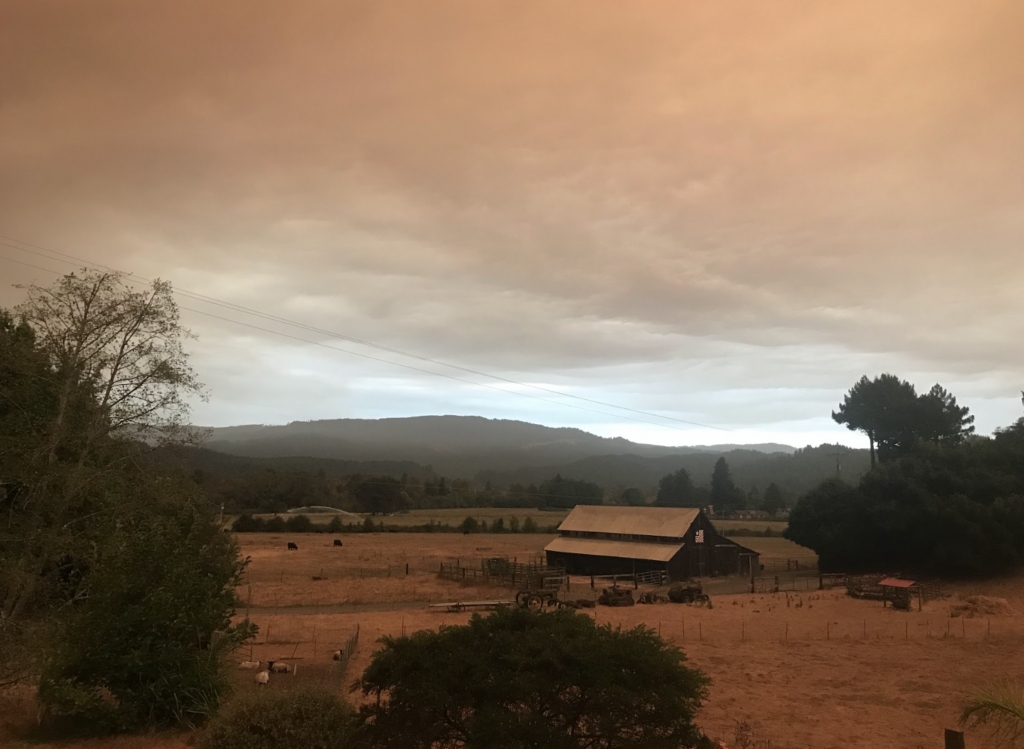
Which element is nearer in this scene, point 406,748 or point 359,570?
point 406,748

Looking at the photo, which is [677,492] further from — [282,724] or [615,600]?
[282,724]

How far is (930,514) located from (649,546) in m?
21.3

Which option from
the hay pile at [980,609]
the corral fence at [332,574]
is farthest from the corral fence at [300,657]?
the hay pile at [980,609]

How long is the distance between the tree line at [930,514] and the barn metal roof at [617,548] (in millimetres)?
15466

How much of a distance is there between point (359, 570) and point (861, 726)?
41.0m

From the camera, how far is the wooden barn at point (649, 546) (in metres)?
46.9

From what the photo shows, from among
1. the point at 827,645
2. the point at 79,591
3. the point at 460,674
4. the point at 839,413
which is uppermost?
the point at 839,413

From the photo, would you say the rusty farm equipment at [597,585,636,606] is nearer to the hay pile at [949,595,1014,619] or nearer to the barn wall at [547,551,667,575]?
the barn wall at [547,551,667,575]

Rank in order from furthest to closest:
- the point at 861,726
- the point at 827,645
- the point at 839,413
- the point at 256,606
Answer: the point at 839,413 → the point at 256,606 → the point at 827,645 → the point at 861,726

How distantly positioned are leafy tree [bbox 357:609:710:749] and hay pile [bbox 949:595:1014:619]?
3220cm

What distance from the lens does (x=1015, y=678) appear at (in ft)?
62.6

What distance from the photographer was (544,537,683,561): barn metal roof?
152 feet

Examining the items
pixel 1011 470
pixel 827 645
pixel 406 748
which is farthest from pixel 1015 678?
pixel 1011 470

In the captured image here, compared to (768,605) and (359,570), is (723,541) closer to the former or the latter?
(768,605)
